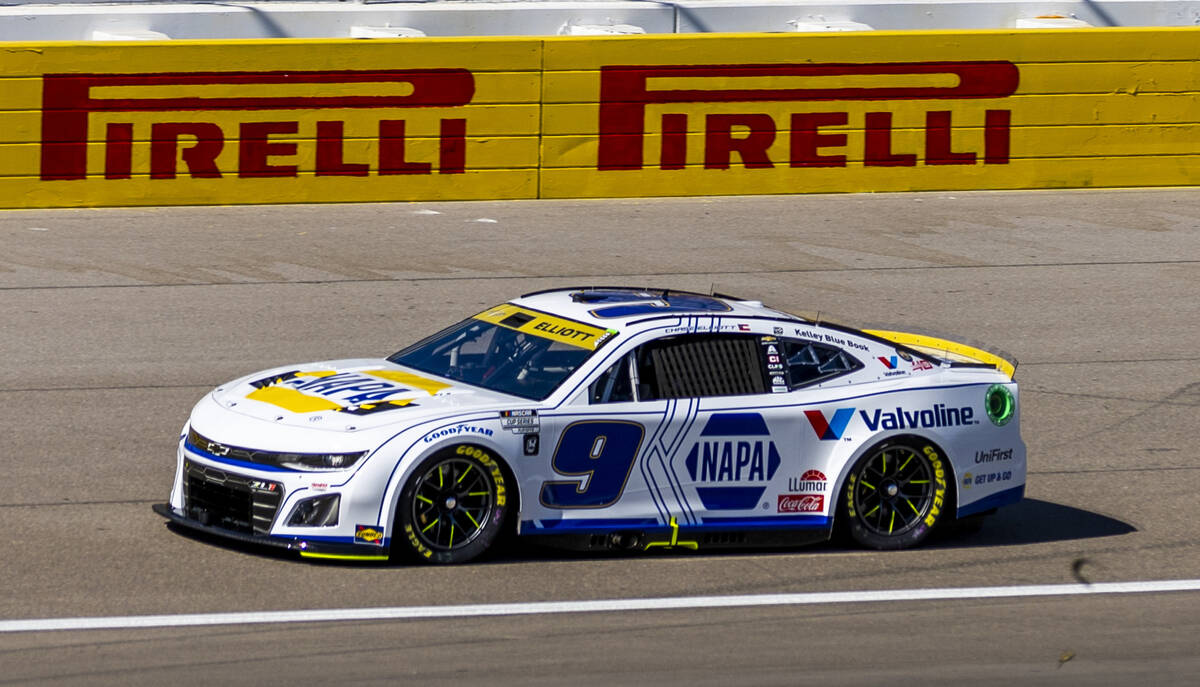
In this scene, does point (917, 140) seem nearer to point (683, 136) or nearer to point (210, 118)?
point (683, 136)

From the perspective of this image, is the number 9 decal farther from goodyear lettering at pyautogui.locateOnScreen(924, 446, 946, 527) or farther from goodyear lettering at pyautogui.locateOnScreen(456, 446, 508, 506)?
goodyear lettering at pyautogui.locateOnScreen(924, 446, 946, 527)

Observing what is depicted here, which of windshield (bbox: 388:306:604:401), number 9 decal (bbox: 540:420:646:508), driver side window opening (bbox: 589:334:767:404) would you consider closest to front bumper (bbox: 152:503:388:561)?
number 9 decal (bbox: 540:420:646:508)

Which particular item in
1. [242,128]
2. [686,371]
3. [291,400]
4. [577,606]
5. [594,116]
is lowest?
[577,606]

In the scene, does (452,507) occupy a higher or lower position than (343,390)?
lower

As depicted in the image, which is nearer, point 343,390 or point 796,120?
point 343,390

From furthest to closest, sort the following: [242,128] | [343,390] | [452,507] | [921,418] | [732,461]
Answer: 1. [242,128]
2. [921,418]
3. [732,461]
4. [343,390]
5. [452,507]

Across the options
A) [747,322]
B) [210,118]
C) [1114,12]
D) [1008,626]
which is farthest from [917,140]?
[1008,626]

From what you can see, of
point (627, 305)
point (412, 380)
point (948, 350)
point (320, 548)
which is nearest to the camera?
point (320, 548)

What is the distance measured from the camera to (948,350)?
9141 mm

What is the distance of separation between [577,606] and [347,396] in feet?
4.97

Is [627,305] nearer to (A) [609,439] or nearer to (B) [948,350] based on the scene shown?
(A) [609,439]

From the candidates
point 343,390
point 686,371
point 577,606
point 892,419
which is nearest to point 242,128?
point 343,390

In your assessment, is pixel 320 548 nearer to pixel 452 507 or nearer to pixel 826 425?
pixel 452 507

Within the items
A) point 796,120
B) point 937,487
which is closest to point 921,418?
point 937,487
